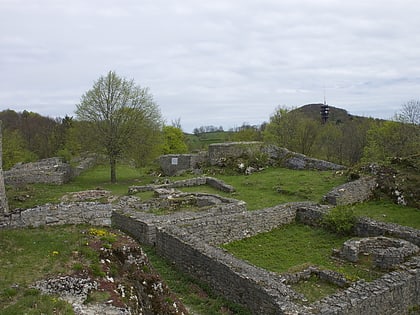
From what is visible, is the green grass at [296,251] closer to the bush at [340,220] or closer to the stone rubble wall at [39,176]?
the bush at [340,220]

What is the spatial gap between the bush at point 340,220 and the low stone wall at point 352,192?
3037 millimetres

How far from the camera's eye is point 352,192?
60.5ft

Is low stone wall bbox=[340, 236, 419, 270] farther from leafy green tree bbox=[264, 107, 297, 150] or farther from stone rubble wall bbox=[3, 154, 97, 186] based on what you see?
leafy green tree bbox=[264, 107, 297, 150]

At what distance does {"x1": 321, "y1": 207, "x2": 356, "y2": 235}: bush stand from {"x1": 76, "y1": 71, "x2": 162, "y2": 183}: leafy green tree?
14.5 m

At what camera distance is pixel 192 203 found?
716 inches

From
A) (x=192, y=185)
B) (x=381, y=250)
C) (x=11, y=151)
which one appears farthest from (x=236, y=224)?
(x=11, y=151)

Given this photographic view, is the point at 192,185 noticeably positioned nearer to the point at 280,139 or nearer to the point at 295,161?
the point at 295,161

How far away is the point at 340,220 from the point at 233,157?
580 inches

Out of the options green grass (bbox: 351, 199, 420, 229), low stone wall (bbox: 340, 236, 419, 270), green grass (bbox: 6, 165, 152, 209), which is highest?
green grass (bbox: 6, 165, 152, 209)

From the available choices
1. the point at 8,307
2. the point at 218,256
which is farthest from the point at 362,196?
the point at 8,307

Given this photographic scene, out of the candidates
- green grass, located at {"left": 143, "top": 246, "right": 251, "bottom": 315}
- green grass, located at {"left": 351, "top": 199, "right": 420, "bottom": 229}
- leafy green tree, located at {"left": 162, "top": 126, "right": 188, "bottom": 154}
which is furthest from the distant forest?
green grass, located at {"left": 143, "top": 246, "right": 251, "bottom": 315}

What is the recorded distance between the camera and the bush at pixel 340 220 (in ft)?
46.6

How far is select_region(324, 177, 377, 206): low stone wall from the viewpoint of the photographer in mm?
17859

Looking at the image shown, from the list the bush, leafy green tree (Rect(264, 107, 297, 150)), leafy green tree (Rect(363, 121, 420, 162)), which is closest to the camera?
the bush
